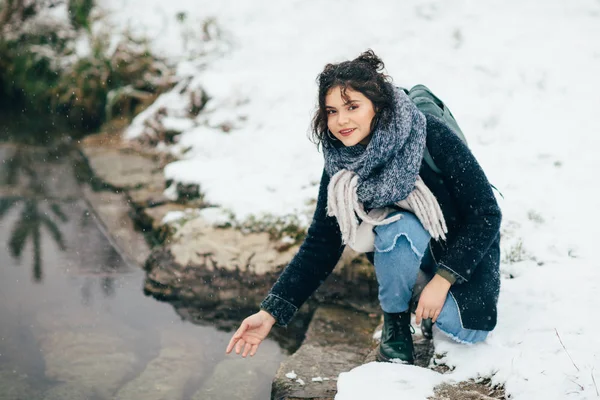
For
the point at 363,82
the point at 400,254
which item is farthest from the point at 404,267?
the point at 363,82

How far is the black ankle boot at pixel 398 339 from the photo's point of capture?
222cm

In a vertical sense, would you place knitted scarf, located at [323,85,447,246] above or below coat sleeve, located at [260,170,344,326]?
above

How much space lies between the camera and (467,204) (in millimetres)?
2084

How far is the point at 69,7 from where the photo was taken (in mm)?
7375

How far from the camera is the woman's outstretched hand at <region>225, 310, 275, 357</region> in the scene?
2148mm

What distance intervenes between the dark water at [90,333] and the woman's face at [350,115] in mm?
1201

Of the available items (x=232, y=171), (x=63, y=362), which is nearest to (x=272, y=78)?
(x=232, y=171)

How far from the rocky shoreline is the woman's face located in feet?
2.91

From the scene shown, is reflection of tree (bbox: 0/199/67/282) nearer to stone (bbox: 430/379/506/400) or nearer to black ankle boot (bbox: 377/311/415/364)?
black ankle boot (bbox: 377/311/415/364)

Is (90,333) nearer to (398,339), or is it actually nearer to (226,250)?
(226,250)

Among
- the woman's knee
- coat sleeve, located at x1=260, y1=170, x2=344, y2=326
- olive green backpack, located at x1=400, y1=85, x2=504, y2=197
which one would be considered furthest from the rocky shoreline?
olive green backpack, located at x1=400, y1=85, x2=504, y2=197

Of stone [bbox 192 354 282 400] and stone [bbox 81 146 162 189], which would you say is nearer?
stone [bbox 192 354 282 400]

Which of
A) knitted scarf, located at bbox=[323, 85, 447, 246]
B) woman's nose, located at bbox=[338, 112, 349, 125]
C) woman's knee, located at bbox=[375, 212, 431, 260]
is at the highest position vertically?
woman's nose, located at bbox=[338, 112, 349, 125]

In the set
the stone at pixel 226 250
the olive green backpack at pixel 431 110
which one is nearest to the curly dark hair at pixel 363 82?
the olive green backpack at pixel 431 110
